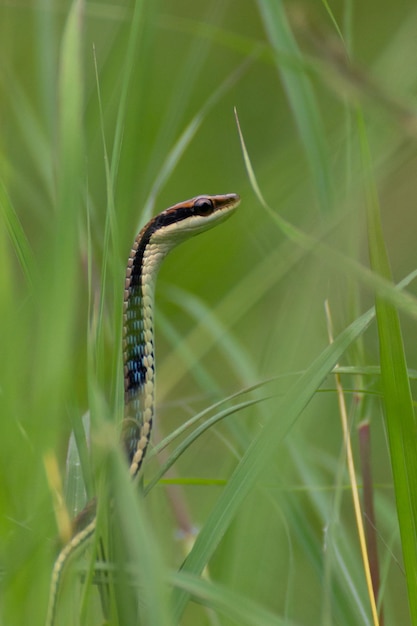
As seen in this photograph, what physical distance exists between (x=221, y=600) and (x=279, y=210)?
1.87 feet

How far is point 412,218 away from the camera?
1851 mm

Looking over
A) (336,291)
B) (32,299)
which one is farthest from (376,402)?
(32,299)

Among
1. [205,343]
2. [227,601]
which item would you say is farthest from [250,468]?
[205,343]

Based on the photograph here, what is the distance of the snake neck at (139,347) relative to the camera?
3.47ft

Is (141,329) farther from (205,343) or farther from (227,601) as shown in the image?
(205,343)

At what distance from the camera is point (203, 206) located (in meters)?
1.46

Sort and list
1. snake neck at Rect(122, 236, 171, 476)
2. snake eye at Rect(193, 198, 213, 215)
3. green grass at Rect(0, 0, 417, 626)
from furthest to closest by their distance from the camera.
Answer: snake eye at Rect(193, 198, 213, 215) → snake neck at Rect(122, 236, 171, 476) → green grass at Rect(0, 0, 417, 626)

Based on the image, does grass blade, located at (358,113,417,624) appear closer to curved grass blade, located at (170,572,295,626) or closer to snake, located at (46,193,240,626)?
curved grass blade, located at (170,572,295,626)

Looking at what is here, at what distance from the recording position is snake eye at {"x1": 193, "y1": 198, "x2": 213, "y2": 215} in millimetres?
1447

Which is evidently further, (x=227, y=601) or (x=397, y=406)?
(x=397, y=406)

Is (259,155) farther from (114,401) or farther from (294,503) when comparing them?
(114,401)

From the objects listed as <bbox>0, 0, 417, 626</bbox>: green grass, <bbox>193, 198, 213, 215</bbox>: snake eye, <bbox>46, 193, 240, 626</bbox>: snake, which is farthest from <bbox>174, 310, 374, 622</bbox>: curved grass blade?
<bbox>193, 198, 213, 215</bbox>: snake eye

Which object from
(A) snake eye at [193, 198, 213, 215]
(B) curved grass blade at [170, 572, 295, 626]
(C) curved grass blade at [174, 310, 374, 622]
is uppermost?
(A) snake eye at [193, 198, 213, 215]

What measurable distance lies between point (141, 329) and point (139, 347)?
0.03 m
